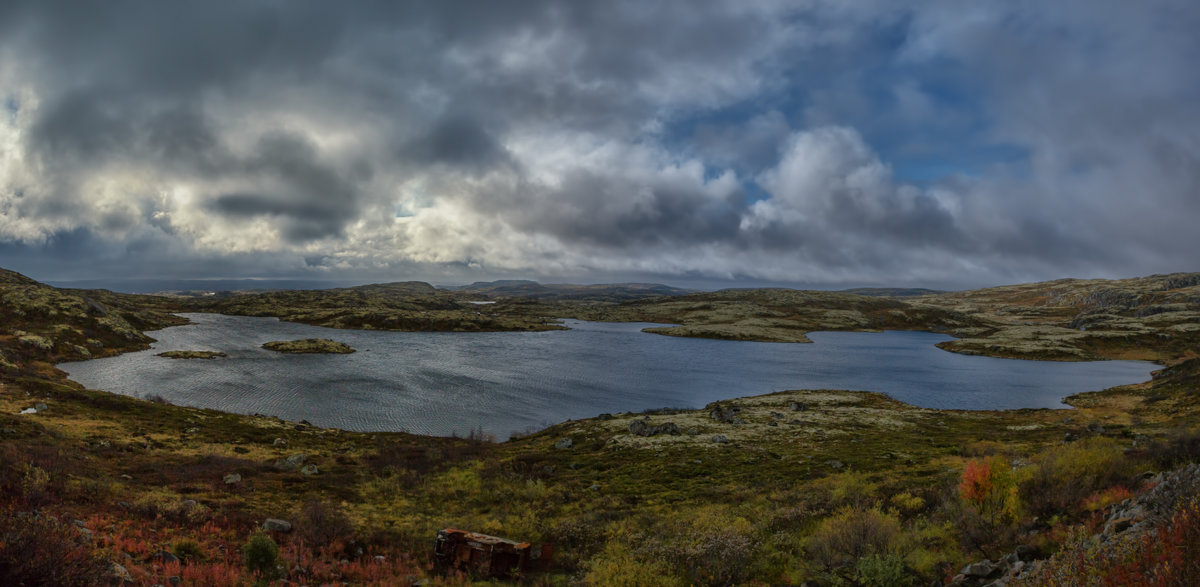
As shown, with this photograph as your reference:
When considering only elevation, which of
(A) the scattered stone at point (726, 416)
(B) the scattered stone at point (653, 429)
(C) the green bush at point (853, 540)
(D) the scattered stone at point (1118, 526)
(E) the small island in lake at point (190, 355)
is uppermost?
(D) the scattered stone at point (1118, 526)

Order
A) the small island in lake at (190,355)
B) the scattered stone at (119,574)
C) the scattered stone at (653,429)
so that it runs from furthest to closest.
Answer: the small island in lake at (190,355) → the scattered stone at (653,429) → the scattered stone at (119,574)

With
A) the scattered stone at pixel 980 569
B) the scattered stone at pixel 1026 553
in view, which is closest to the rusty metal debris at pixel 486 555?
the scattered stone at pixel 980 569

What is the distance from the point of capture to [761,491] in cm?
2931

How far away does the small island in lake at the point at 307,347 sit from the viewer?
110438mm

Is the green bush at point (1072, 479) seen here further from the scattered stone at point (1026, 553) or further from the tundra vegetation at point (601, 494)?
the scattered stone at point (1026, 553)

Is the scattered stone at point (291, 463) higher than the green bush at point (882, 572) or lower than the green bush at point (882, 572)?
lower

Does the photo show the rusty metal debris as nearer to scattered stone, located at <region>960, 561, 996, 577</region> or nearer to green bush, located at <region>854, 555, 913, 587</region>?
green bush, located at <region>854, 555, 913, 587</region>

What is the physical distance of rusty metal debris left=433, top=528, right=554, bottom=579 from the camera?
18.3 meters

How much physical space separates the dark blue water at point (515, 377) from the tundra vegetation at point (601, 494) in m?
12.1

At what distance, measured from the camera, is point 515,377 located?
293 ft

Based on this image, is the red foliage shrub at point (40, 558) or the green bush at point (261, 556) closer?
the red foliage shrub at point (40, 558)

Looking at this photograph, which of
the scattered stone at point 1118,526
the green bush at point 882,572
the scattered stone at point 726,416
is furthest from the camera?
the scattered stone at point 726,416

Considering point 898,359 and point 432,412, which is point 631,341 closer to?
point 898,359

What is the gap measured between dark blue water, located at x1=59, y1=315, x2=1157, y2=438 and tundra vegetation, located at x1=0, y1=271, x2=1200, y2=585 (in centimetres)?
1205
